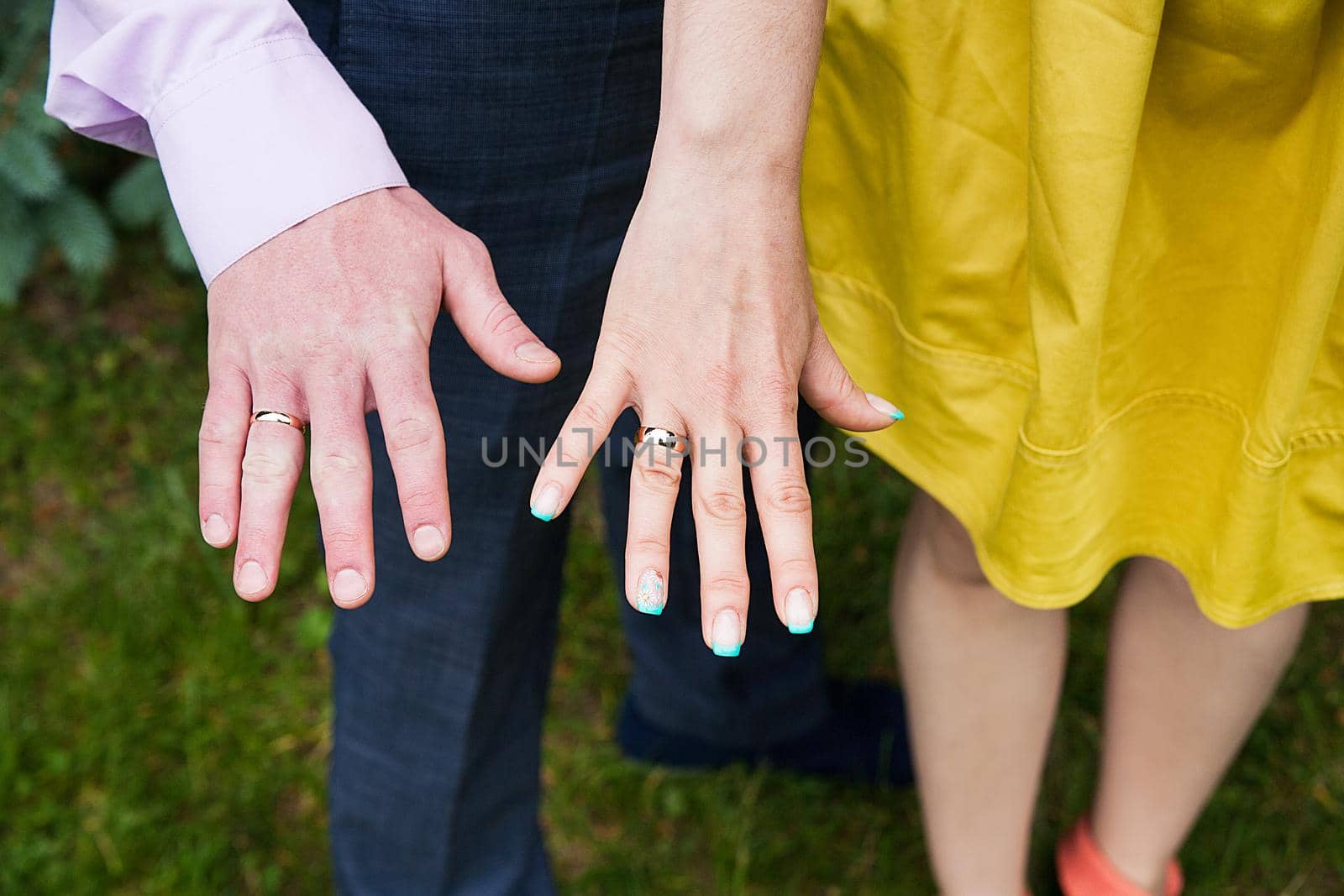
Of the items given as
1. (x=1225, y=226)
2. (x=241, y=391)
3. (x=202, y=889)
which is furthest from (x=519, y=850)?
(x=1225, y=226)

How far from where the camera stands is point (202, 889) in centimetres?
153

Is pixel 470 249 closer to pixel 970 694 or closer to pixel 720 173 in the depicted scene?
pixel 720 173

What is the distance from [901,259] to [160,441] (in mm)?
1761

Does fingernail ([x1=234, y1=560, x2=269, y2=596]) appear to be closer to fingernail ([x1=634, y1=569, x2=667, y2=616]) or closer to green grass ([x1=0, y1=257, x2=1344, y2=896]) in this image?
fingernail ([x1=634, y1=569, x2=667, y2=616])

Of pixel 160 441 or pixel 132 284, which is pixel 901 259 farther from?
pixel 132 284

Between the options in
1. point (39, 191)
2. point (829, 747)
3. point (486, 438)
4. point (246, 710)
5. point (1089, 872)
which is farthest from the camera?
point (39, 191)

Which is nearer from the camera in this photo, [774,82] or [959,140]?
[774,82]

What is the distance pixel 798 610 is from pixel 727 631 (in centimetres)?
5

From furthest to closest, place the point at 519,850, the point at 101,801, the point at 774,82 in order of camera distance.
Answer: the point at 101,801 < the point at 519,850 < the point at 774,82

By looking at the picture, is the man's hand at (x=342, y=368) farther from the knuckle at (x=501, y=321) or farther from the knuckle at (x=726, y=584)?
the knuckle at (x=726, y=584)

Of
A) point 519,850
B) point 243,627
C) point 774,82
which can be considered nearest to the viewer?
point 774,82

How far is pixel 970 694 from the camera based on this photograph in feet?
3.75

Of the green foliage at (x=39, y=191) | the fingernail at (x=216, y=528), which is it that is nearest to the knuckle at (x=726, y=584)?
the fingernail at (x=216, y=528)

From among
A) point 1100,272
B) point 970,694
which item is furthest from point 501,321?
point 970,694
